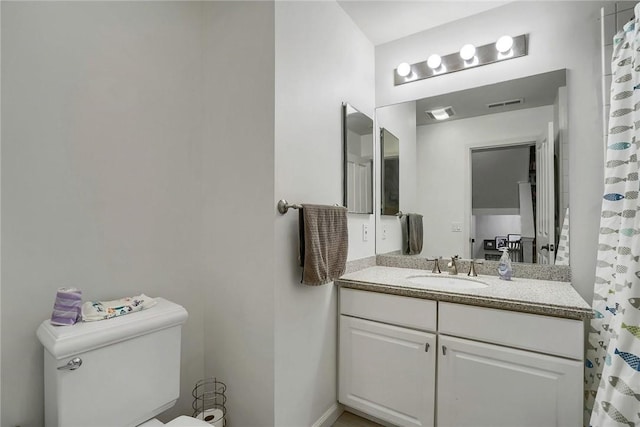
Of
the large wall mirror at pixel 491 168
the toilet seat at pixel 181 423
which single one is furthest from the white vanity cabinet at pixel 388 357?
the toilet seat at pixel 181 423

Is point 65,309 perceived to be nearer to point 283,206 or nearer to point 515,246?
point 283,206

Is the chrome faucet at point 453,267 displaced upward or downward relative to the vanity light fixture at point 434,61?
downward

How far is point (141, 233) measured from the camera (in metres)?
1.44

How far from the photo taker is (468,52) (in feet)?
6.40

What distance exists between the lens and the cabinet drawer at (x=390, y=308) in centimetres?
154

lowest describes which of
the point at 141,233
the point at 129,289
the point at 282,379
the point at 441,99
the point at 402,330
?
the point at 282,379

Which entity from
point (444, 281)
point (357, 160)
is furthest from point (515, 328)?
point (357, 160)

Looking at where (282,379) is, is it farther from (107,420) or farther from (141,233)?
(141,233)

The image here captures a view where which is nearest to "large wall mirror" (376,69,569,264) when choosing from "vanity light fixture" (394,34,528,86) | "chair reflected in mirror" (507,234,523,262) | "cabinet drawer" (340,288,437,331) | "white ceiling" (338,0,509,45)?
"chair reflected in mirror" (507,234,523,262)

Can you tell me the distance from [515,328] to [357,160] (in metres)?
1.29

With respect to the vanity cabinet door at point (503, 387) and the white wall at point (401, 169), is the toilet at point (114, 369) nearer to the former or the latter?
the vanity cabinet door at point (503, 387)

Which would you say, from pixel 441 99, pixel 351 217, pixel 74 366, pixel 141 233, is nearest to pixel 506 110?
pixel 441 99

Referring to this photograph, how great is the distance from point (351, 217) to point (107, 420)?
1.52 m

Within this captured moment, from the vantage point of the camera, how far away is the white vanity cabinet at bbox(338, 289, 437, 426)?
154cm
